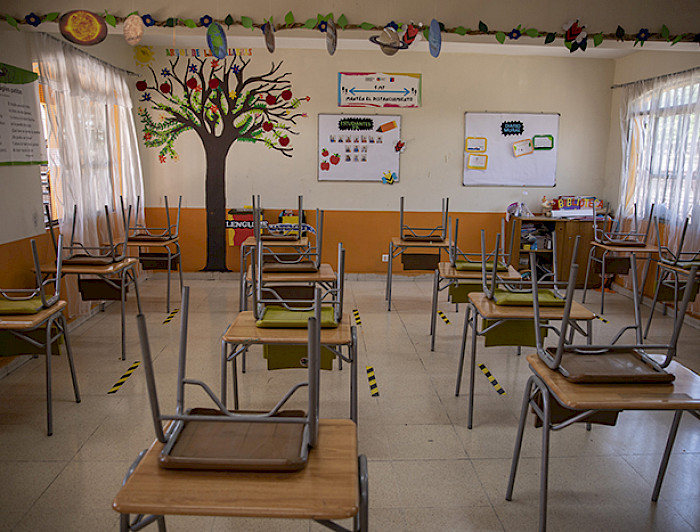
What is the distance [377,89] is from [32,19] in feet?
12.4

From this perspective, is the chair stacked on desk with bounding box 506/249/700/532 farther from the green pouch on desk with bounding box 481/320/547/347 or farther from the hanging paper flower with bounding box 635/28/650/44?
the hanging paper flower with bounding box 635/28/650/44

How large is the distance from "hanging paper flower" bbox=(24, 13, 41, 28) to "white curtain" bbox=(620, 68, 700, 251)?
5.66m

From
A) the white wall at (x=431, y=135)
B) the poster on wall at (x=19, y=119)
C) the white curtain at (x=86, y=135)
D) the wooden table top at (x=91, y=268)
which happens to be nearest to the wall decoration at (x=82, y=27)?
the poster on wall at (x=19, y=119)

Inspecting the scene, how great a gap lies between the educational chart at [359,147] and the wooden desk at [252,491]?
567 cm

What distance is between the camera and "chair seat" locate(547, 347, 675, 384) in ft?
6.14

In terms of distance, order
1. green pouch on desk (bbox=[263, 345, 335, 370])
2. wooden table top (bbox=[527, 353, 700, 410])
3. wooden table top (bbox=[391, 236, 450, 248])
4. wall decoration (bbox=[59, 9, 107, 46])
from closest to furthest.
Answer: wooden table top (bbox=[527, 353, 700, 410]) < green pouch on desk (bbox=[263, 345, 335, 370]) < wall decoration (bbox=[59, 9, 107, 46]) < wooden table top (bbox=[391, 236, 450, 248])

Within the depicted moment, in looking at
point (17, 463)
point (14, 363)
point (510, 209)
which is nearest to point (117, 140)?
point (14, 363)

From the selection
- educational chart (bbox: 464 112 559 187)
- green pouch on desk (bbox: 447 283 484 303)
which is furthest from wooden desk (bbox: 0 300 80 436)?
educational chart (bbox: 464 112 559 187)

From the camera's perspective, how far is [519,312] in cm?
287

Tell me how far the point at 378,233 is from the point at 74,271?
3.89 metres

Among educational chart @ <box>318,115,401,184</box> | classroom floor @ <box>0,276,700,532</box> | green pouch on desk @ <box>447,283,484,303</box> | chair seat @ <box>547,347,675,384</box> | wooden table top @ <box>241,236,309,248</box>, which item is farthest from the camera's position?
educational chart @ <box>318,115,401,184</box>

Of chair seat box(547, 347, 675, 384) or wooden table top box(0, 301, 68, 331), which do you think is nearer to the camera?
chair seat box(547, 347, 675, 384)

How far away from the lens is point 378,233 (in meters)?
7.00

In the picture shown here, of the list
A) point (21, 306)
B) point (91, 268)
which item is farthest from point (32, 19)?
point (21, 306)
